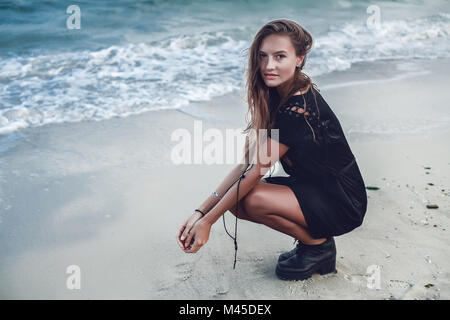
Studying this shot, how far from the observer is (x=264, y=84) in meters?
2.33

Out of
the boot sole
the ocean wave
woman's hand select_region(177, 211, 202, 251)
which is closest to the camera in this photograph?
woman's hand select_region(177, 211, 202, 251)

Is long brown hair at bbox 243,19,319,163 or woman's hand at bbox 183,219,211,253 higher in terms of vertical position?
long brown hair at bbox 243,19,319,163

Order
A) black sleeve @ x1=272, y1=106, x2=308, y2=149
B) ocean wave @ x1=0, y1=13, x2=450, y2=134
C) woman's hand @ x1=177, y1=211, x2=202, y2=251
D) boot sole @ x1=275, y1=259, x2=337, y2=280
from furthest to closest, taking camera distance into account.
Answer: ocean wave @ x1=0, y1=13, x2=450, y2=134 → boot sole @ x1=275, y1=259, x2=337, y2=280 → woman's hand @ x1=177, y1=211, x2=202, y2=251 → black sleeve @ x1=272, y1=106, x2=308, y2=149

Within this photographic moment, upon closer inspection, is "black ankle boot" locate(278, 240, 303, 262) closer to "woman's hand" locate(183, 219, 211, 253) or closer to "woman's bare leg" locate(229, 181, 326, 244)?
"woman's bare leg" locate(229, 181, 326, 244)

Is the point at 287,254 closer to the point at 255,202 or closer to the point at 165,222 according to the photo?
the point at 255,202

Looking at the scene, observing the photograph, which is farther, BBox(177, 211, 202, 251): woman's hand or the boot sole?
the boot sole

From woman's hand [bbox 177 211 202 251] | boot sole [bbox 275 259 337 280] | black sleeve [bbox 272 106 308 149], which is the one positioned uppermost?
black sleeve [bbox 272 106 308 149]

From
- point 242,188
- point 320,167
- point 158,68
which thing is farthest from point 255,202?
point 158,68

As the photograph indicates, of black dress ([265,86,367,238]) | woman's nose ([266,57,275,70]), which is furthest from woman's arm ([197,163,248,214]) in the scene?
woman's nose ([266,57,275,70])

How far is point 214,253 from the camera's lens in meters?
2.70

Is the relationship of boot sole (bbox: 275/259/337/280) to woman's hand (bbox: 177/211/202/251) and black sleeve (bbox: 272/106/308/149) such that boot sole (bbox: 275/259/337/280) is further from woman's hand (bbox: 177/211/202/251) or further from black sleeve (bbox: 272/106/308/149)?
black sleeve (bbox: 272/106/308/149)

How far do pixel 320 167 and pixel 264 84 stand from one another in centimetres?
50

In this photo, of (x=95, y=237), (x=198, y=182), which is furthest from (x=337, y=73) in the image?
(x=95, y=237)

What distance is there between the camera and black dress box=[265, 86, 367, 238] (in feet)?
7.09
